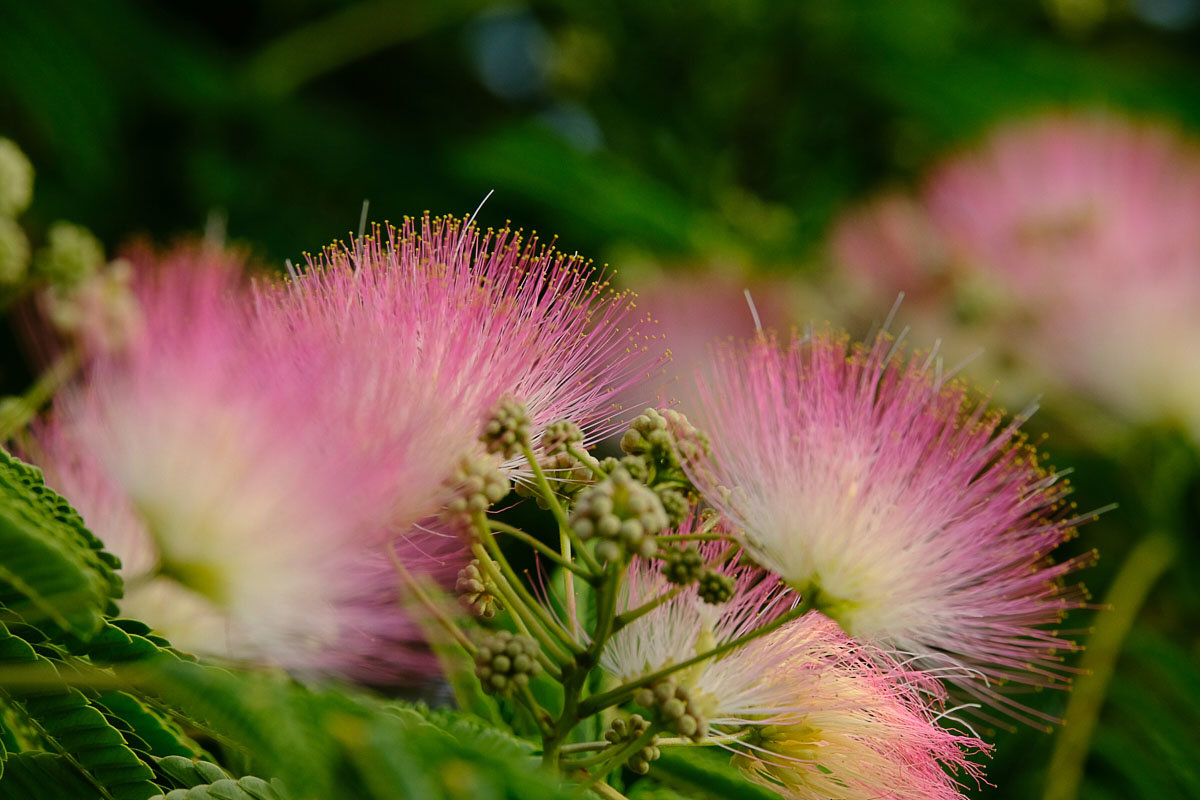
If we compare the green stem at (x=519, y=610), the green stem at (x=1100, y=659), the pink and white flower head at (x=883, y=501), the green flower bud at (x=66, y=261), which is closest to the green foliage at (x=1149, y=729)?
the green stem at (x=1100, y=659)

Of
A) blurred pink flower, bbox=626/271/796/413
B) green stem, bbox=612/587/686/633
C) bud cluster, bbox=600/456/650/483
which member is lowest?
green stem, bbox=612/587/686/633

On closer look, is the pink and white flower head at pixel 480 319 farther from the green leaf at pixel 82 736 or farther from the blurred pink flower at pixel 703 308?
the blurred pink flower at pixel 703 308

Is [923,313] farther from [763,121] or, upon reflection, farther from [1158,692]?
[1158,692]

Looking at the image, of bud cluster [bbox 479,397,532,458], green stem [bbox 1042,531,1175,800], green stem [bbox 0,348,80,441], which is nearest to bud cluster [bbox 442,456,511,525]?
bud cluster [bbox 479,397,532,458]

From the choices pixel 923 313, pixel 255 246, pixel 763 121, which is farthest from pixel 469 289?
pixel 763 121

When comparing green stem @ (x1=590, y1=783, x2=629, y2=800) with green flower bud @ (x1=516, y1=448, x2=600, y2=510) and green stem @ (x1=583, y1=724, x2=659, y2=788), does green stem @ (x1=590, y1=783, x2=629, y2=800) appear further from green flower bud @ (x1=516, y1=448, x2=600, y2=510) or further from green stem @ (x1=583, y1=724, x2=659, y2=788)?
green flower bud @ (x1=516, y1=448, x2=600, y2=510)

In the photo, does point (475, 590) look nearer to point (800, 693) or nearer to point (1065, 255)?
point (800, 693)
